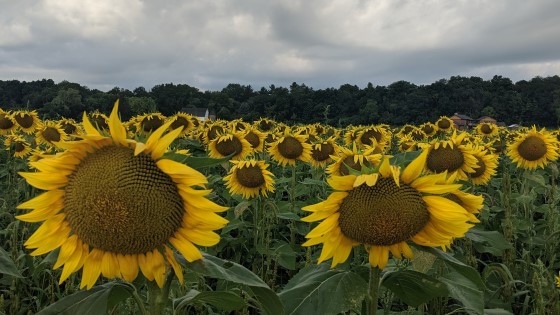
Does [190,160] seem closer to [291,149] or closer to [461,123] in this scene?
[291,149]

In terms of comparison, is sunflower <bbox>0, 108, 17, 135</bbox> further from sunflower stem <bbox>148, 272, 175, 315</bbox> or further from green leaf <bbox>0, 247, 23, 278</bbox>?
sunflower stem <bbox>148, 272, 175, 315</bbox>

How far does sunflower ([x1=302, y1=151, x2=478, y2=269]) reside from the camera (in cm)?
176

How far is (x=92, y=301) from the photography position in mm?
1533

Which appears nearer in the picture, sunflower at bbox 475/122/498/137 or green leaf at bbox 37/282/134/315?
green leaf at bbox 37/282/134/315

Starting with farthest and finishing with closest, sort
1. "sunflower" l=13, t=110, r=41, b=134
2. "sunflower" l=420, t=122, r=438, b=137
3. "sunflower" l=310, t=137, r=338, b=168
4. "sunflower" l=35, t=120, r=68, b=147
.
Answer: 1. "sunflower" l=420, t=122, r=438, b=137
2. "sunflower" l=13, t=110, r=41, b=134
3. "sunflower" l=35, t=120, r=68, b=147
4. "sunflower" l=310, t=137, r=338, b=168

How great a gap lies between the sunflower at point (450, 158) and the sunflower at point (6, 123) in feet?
24.5

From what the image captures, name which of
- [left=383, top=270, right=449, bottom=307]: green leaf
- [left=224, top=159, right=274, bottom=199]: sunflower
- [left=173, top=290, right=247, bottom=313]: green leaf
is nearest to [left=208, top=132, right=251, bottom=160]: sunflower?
[left=224, top=159, right=274, bottom=199]: sunflower

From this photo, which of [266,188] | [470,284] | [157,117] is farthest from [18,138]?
[470,284]

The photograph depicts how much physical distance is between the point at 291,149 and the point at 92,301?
5.27 metres

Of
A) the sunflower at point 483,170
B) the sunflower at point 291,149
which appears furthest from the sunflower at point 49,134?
the sunflower at point 483,170

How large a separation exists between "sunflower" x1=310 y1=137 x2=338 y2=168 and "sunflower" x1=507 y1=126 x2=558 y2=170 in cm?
246

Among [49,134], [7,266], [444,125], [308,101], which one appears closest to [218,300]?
[7,266]

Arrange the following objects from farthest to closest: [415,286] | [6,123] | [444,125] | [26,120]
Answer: [444,125], [26,120], [6,123], [415,286]

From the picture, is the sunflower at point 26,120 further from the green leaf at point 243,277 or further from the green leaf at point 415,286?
the green leaf at point 415,286
